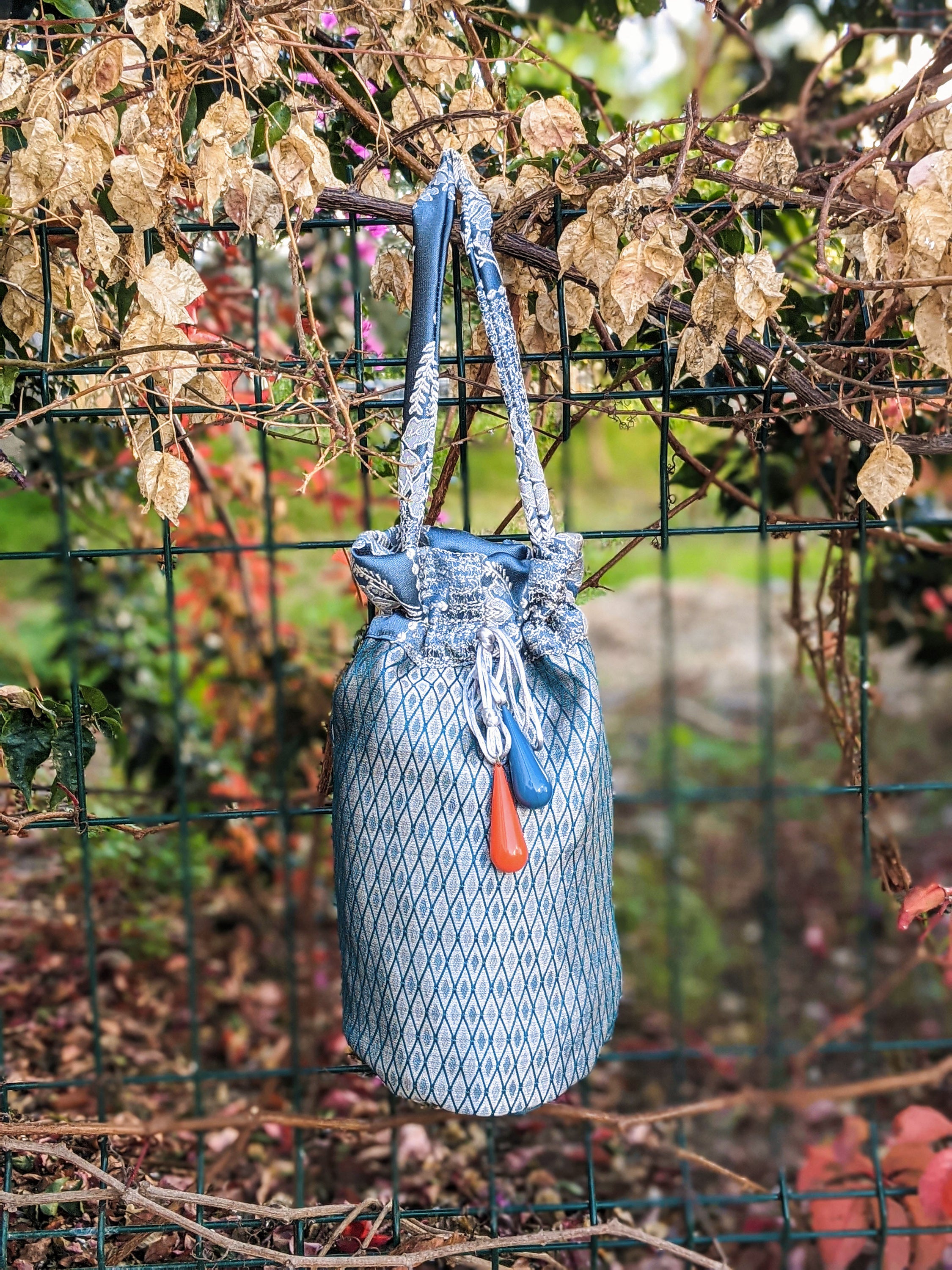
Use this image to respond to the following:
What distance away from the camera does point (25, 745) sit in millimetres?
1339

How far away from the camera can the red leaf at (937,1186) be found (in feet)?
Result: 4.68

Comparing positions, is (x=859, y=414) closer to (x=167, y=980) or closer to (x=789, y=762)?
(x=167, y=980)

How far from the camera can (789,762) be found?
11.8 feet

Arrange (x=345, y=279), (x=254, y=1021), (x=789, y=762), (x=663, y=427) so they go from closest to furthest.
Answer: (x=663, y=427), (x=345, y=279), (x=254, y=1021), (x=789, y=762)

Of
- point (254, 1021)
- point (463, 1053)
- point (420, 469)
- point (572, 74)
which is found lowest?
point (254, 1021)

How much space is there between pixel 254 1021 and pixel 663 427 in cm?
183

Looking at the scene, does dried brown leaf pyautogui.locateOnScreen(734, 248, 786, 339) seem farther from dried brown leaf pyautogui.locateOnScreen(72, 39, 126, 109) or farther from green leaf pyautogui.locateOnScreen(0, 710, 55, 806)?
green leaf pyautogui.locateOnScreen(0, 710, 55, 806)

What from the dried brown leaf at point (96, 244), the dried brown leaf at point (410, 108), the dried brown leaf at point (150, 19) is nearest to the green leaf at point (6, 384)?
the dried brown leaf at point (96, 244)

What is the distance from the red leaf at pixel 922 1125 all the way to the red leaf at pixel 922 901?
439 millimetres

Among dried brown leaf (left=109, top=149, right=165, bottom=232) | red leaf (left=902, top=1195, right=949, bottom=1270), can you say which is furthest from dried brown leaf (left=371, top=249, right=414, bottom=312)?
red leaf (left=902, top=1195, right=949, bottom=1270)

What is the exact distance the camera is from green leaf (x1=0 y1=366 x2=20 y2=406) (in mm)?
1267

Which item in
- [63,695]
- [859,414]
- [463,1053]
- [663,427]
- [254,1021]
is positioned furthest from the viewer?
[254,1021]

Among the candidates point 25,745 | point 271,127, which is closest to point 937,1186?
point 25,745

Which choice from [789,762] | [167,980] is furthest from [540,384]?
[789,762]
